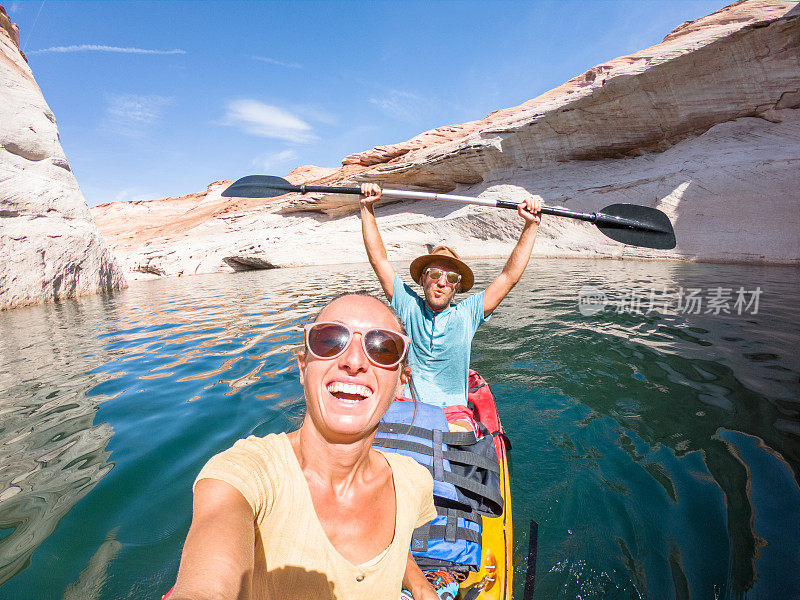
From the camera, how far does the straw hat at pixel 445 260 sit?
9.53 ft

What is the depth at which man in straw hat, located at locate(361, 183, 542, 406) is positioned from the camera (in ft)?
9.67

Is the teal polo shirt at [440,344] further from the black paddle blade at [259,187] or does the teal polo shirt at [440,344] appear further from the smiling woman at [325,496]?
the black paddle blade at [259,187]

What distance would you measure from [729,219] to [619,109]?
6.43 meters

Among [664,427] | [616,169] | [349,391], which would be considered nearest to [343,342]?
[349,391]

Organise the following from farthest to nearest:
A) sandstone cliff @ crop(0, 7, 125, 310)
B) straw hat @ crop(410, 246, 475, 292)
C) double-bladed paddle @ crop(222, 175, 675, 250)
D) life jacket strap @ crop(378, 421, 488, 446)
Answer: sandstone cliff @ crop(0, 7, 125, 310) < double-bladed paddle @ crop(222, 175, 675, 250) < straw hat @ crop(410, 246, 475, 292) < life jacket strap @ crop(378, 421, 488, 446)

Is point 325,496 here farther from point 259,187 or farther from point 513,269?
point 259,187

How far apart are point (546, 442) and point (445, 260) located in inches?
73.6

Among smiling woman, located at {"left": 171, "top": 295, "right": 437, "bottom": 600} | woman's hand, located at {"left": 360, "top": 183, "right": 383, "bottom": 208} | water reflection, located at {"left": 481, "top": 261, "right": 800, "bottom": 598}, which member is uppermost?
woman's hand, located at {"left": 360, "top": 183, "right": 383, "bottom": 208}

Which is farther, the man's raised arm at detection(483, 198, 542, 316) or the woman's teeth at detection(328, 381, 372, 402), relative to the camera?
the man's raised arm at detection(483, 198, 542, 316)

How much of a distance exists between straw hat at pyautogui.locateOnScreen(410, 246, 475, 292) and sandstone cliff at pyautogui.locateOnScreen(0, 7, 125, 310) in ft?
41.6

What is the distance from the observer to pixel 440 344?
9.66 ft

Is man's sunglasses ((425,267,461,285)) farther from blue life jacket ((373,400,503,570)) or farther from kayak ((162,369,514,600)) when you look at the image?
kayak ((162,369,514,600))

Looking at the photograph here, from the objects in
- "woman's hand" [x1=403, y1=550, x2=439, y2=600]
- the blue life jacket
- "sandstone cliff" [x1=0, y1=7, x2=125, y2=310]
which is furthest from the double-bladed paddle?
"sandstone cliff" [x1=0, y1=7, x2=125, y2=310]

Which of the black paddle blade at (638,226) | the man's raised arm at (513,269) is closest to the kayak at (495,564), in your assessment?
the man's raised arm at (513,269)
